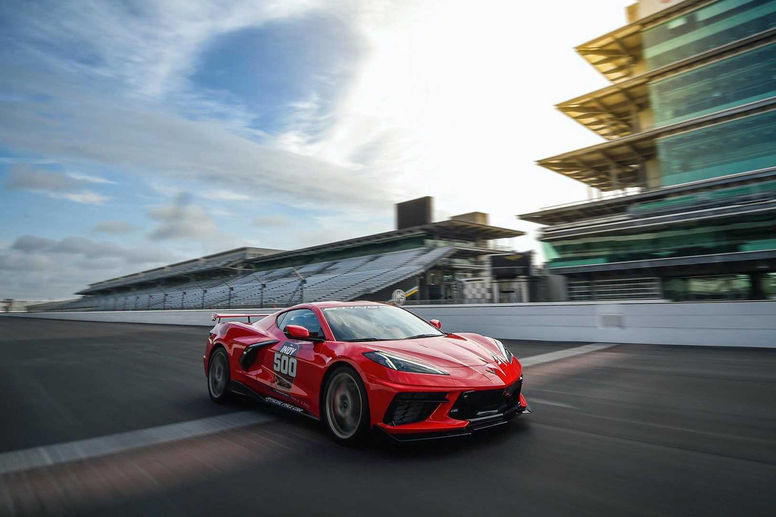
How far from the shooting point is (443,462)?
355 centimetres

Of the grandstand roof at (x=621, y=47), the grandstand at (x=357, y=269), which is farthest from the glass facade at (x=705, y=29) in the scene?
the grandstand at (x=357, y=269)

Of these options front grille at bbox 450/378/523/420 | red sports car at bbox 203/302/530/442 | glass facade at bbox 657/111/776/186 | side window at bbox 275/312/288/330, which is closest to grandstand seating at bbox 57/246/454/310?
glass facade at bbox 657/111/776/186

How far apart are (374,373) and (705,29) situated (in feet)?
148

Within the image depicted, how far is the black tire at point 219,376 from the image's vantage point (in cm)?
582

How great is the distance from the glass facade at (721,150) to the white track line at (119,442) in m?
37.5

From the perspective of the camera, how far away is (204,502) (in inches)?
117

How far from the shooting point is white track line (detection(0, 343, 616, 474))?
384 centimetres

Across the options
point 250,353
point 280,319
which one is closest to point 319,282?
point 280,319

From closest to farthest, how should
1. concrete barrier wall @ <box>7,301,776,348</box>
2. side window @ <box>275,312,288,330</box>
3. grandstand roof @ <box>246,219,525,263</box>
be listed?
side window @ <box>275,312,288,330</box>
concrete barrier wall @ <box>7,301,776,348</box>
grandstand roof @ <box>246,219,525,263</box>

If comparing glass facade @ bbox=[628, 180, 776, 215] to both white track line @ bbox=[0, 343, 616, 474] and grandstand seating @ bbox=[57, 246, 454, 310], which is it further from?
white track line @ bbox=[0, 343, 616, 474]

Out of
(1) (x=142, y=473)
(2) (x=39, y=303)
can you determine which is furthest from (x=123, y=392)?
(2) (x=39, y=303)

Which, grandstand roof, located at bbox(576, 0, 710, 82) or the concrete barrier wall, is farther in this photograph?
grandstand roof, located at bbox(576, 0, 710, 82)

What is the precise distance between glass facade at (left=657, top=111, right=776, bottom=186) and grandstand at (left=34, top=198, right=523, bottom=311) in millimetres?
15383

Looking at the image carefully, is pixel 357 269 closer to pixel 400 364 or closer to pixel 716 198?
pixel 716 198
